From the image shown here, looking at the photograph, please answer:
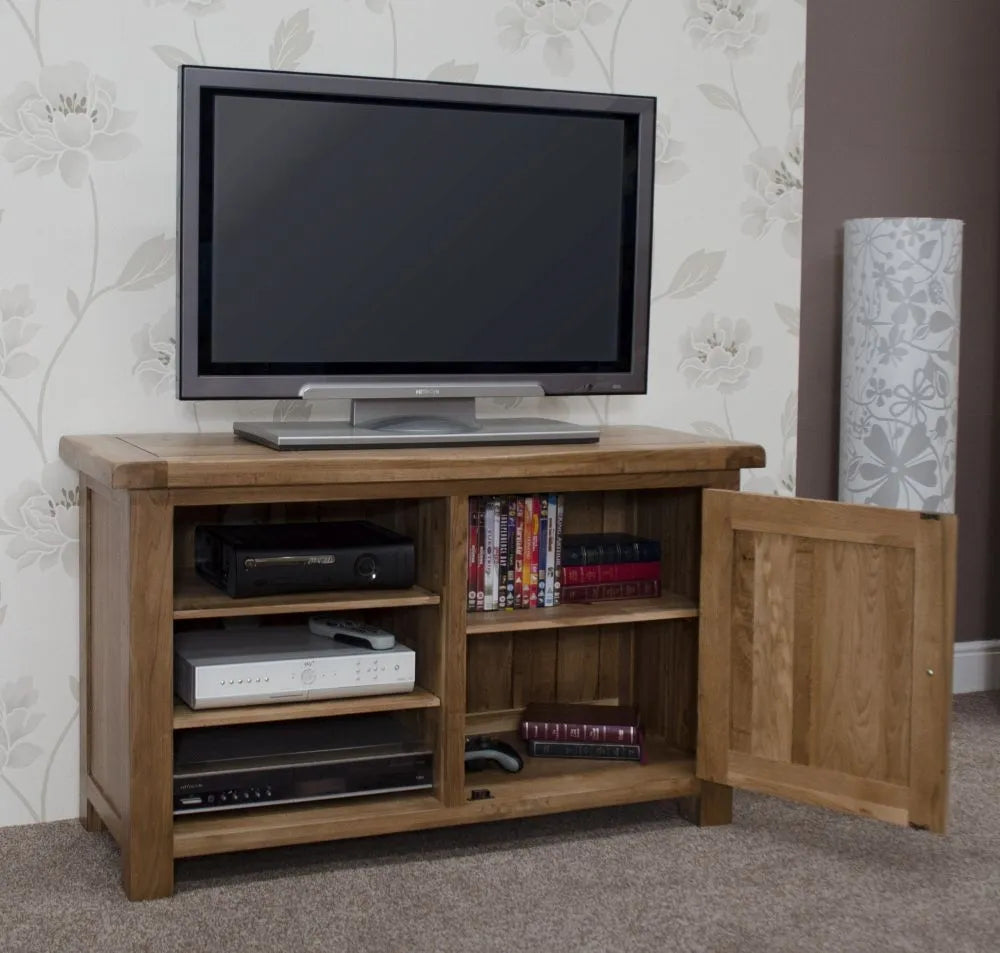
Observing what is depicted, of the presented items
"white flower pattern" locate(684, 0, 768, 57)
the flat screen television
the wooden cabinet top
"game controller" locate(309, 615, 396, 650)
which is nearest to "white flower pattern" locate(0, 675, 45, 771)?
the wooden cabinet top

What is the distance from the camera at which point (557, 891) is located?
7.75 feet

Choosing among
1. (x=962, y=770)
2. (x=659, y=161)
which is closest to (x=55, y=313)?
(x=659, y=161)

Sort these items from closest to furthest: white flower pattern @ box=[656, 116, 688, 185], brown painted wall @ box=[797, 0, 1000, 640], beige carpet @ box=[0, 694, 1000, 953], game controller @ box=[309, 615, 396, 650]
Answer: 1. beige carpet @ box=[0, 694, 1000, 953]
2. game controller @ box=[309, 615, 396, 650]
3. white flower pattern @ box=[656, 116, 688, 185]
4. brown painted wall @ box=[797, 0, 1000, 640]

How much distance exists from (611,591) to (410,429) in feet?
1.69

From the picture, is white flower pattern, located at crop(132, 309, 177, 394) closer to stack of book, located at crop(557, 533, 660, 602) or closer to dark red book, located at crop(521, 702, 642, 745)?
stack of book, located at crop(557, 533, 660, 602)

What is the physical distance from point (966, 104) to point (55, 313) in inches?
86.3

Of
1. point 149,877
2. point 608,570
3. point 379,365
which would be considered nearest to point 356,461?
point 379,365

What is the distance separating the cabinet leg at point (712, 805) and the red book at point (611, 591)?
1.22ft

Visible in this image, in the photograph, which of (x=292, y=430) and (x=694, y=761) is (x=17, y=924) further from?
(x=694, y=761)

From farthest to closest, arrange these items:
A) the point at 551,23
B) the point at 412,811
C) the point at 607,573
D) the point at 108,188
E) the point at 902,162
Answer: the point at 902,162, the point at 551,23, the point at 607,573, the point at 108,188, the point at 412,811

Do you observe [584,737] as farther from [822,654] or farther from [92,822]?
[92,822]

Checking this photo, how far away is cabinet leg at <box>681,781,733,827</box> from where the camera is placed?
105 inches

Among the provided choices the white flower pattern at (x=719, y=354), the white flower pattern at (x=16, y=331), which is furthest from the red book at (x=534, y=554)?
the white flower pattern at (x=16, y=331)

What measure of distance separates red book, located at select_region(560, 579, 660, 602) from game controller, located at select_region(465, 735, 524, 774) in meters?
0.30
